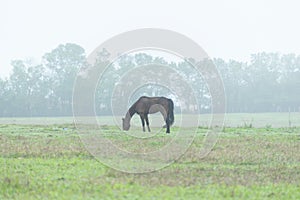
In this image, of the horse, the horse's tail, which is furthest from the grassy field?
the horse

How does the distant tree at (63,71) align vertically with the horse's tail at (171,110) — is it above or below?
above

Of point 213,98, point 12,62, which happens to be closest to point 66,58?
point 12,62

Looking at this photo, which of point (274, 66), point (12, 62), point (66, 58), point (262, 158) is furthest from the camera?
point (274, 66)

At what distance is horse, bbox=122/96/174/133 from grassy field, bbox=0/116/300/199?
227 inches

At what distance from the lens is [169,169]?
12.5 metres

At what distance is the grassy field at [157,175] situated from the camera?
9516 mm

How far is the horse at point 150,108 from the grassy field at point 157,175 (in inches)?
227

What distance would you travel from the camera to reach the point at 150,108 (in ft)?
80.4

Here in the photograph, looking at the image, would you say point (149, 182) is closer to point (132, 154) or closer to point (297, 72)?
point (132, 154)

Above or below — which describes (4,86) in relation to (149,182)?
above

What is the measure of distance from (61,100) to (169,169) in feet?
187

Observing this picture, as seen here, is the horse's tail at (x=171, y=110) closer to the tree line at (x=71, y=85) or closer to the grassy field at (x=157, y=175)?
the grassy field at (x=157, y=175)

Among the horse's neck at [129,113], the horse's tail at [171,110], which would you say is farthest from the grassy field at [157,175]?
the horse's neck at [129,113]

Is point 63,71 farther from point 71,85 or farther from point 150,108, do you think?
point 150,108
